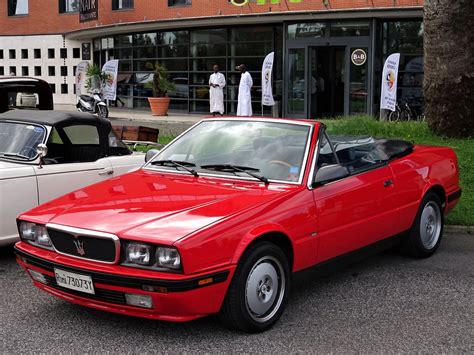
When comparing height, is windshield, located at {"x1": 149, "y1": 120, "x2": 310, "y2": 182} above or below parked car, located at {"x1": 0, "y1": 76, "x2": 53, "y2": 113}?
below

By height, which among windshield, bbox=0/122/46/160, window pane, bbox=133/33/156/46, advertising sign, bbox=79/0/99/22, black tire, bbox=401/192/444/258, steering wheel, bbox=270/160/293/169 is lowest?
black tire, bbox=401/192/444/258

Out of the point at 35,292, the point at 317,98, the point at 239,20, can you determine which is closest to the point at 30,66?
the point at 239,20

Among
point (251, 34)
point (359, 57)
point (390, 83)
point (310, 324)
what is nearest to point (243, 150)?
point (310, 324)

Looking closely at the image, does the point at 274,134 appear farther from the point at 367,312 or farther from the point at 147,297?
the point at 147,297

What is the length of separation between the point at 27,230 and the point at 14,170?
Answer: 150 cm

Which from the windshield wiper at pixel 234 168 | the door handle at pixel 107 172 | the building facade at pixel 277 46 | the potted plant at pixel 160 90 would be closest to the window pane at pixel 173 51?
the building facade at pixel 277 46

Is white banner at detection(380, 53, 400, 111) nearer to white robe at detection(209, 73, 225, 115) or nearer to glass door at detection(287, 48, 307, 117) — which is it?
glass door at detection(287, 48, 307, 117)

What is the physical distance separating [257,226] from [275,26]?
20.0 meters

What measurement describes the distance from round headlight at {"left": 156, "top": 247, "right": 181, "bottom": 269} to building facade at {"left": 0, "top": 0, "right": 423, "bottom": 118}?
17.9 m

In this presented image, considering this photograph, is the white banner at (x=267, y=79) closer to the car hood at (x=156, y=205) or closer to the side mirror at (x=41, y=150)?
the side mirror at (x=41, y=150)

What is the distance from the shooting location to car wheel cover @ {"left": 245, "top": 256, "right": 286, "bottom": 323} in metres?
4.22

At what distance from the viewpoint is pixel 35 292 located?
206 inches

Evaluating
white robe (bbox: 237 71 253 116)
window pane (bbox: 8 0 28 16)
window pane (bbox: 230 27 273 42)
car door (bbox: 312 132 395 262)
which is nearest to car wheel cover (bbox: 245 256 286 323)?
car door (bbox: 312 132 395 262)

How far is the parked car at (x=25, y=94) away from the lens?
866cm
